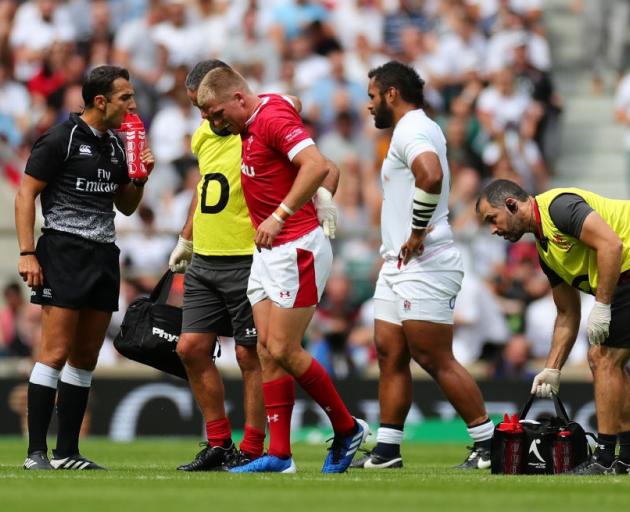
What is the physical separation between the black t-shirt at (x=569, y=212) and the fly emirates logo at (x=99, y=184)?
9.11 ft

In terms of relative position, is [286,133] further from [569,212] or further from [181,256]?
[569,212]

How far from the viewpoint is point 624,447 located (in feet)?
31.7

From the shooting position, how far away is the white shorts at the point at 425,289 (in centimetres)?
1013

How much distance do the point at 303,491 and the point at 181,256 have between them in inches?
107

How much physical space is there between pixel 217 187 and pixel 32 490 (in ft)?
8.53

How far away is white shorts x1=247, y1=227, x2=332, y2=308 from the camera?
8992mm

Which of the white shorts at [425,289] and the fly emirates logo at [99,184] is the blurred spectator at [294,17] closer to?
the white shorts at [425,289]

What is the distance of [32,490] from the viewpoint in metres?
7.98

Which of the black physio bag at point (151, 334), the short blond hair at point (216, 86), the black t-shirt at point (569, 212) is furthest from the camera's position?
the black physio bag at point (151, 334)

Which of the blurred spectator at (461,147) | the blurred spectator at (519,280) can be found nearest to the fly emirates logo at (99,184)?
the blurred spectator at (519,280)

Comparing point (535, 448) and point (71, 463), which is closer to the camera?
point (535, 448)

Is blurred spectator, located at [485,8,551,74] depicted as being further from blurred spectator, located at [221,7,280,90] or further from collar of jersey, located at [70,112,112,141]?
collar of jersey, located at [70,112,112,141]

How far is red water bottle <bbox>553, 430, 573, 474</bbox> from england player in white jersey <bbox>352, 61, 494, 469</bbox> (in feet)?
2.33

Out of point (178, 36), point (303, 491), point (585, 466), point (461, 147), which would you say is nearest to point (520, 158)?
point (461, 147)
